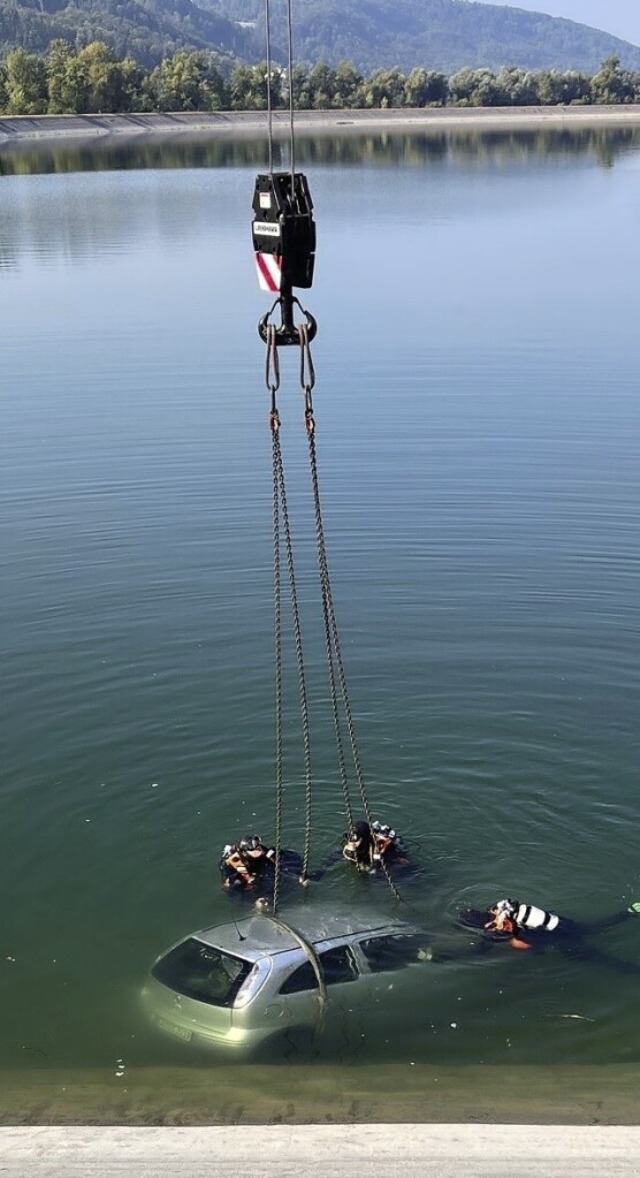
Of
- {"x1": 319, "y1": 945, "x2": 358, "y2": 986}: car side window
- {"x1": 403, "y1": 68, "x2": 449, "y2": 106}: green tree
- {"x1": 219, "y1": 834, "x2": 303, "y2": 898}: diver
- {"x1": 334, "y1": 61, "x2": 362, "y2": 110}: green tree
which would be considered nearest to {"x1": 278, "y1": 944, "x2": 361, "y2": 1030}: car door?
{"x1": 319, "y1": 945, "x2": 358, "y2": 986}: car side window

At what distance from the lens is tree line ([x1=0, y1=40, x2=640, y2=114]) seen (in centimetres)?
14750

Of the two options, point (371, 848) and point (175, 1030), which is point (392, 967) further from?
point (175, 1030)

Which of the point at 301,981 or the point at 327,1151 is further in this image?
the point at 301,981

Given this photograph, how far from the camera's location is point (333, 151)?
125 m

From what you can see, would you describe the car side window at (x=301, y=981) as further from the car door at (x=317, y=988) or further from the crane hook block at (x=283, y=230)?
the crane hook block at (x=283, y=230)

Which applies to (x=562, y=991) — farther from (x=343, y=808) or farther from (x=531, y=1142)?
(x=343, y=808)

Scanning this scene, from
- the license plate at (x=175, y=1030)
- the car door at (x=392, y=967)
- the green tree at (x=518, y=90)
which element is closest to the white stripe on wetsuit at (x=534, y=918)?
the car door at (x=392, y=967)

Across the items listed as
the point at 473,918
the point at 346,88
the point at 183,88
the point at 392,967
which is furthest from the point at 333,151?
the point at 392,967

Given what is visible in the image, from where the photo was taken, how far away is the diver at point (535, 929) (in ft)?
44.7

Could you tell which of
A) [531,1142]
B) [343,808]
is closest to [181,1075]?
[531,1142]

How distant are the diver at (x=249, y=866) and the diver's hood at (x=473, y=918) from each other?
2141 mm

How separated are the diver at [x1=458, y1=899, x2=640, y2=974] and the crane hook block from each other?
683 cm

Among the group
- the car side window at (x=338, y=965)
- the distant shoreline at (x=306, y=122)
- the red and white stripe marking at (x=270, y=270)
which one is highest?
the distant shoreline at (x=306, y=122)

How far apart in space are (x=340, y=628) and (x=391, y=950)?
871 cm
